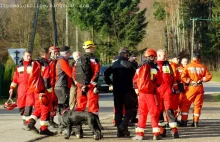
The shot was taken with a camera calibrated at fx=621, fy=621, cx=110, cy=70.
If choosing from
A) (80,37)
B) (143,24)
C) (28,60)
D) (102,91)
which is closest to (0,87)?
(102,91)

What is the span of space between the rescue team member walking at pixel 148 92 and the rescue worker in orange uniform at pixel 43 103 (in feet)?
7.22

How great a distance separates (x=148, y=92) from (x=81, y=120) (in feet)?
5.19

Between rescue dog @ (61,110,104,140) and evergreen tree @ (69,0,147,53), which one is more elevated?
evergreen tree @ (69,0,147,53)

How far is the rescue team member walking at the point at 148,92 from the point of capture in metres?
13.2

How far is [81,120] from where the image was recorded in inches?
530

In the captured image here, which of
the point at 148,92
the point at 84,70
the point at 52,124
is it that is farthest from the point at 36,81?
the point at 148,92

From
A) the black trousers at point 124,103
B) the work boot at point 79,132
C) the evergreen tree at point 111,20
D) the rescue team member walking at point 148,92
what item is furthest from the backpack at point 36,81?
the evergreen tree at point 111,20

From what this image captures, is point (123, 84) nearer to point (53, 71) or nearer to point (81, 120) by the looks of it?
point (81, 120)

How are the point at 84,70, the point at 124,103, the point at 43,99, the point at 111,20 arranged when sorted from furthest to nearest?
1. the point at 111,20
2. the point at 124,103
3. the point at 43,99
4. the point at 84,70

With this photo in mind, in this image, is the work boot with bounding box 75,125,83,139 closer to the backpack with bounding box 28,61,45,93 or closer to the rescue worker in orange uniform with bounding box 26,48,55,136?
the rescue worker in orange uniform with bounding box 26,48,55,136

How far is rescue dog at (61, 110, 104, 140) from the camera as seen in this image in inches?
523

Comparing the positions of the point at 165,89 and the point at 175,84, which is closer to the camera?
the point at 165,89

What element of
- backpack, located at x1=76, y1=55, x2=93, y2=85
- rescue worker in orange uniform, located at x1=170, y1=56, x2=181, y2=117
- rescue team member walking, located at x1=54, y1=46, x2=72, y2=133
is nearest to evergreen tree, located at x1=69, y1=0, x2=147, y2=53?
rescue worker in orange uniform, located at x1=170, y1=56, x2=181, y2=117

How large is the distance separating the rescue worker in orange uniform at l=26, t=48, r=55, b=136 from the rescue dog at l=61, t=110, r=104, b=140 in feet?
2.22
